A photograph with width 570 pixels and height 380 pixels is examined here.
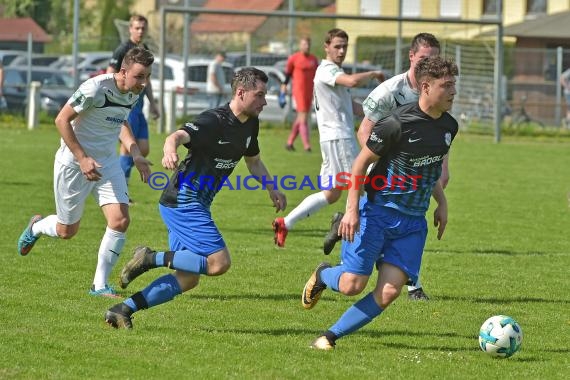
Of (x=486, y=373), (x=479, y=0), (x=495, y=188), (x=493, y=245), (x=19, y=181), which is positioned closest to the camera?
(x=486, y=373)

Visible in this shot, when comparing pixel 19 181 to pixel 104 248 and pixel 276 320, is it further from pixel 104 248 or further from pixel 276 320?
pixel 276 320

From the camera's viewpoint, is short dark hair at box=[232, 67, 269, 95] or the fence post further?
the fence post

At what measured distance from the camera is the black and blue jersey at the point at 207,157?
23.4 feet

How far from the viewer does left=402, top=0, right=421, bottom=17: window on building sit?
37844mm

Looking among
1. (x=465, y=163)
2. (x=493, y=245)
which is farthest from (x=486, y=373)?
(x=465, y=163)

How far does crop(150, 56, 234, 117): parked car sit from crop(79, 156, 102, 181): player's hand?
19.8 m

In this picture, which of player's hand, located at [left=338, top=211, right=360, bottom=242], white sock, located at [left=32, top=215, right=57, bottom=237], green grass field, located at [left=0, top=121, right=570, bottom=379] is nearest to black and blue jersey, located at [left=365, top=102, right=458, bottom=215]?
player's hand, located at [left=338, top=211, right=360, bottom=242]

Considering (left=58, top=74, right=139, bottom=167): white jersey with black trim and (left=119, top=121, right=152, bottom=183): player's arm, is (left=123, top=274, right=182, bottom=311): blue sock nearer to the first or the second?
(left=119, top=121, right=152, bottom=183): player's arm

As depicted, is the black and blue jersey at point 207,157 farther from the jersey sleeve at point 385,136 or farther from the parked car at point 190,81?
the parked car at point 190,81

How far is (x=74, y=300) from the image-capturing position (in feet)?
26.6

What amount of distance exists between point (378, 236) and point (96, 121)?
2.61 meters

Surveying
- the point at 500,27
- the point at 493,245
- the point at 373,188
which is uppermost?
the point at 500,27

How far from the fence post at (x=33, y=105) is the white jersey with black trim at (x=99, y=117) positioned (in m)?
18.4

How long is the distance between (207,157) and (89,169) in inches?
41.1
